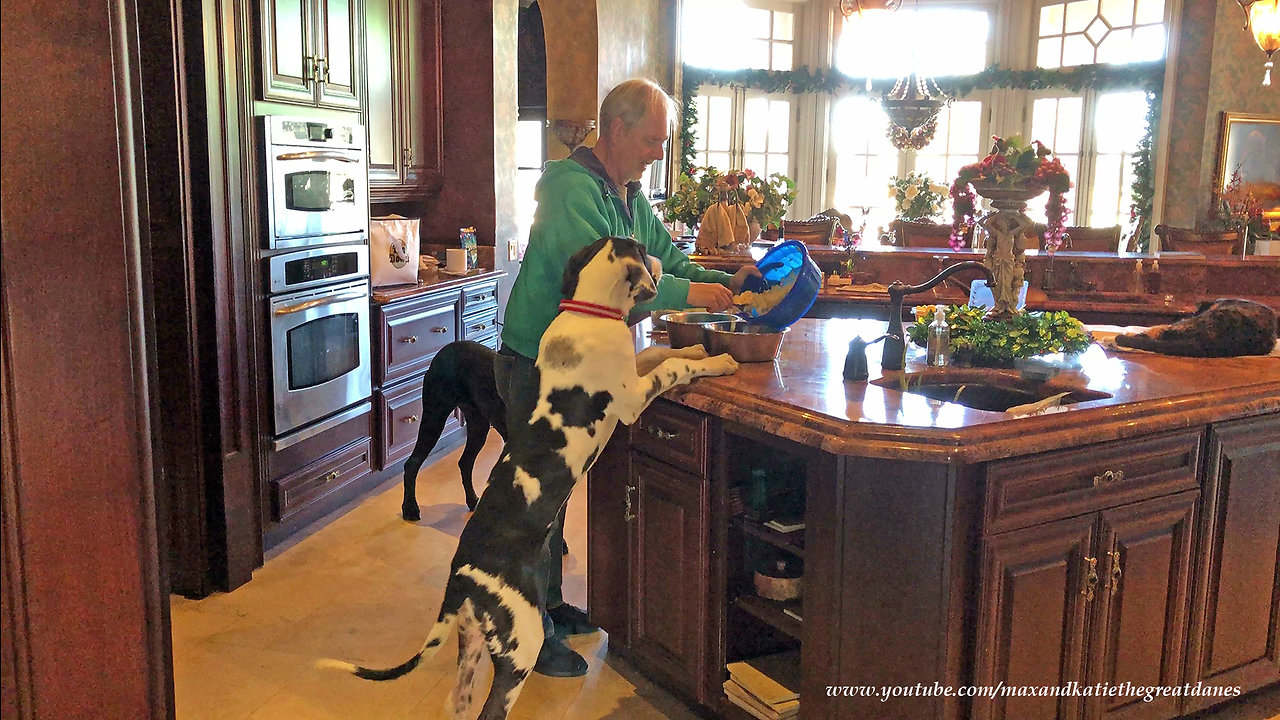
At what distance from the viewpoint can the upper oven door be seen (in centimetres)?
374

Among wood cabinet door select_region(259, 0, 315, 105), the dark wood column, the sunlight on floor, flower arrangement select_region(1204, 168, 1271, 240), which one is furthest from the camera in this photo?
flower arrangement select_region(1204, 168, 1271, 240)

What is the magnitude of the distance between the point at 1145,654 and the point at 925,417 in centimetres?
90

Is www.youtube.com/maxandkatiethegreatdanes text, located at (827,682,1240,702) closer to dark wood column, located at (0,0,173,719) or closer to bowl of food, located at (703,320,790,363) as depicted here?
bowl of food, located at (703,320,790,363)

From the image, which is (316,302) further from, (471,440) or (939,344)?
(939,344)

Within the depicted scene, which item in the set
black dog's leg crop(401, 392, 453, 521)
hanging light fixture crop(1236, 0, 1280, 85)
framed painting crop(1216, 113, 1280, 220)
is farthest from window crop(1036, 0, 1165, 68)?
black dog's leg crop(401, 392, 453, 521)

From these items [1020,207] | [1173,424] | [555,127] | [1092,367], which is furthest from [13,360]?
[555,127]

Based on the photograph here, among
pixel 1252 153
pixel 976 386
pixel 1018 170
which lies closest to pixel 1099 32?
pixel 1252 153

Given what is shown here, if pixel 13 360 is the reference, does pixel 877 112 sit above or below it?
above

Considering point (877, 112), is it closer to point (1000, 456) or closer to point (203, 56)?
point (203, 56)

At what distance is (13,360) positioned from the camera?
1.01 m

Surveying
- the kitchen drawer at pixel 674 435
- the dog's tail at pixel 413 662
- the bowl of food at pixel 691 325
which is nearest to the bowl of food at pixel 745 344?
the bowl of food at pixel 691 325

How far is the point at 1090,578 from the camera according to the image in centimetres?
226

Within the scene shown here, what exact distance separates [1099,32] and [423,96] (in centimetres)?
746

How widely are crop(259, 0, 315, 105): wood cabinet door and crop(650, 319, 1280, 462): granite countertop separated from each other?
2209 mm
